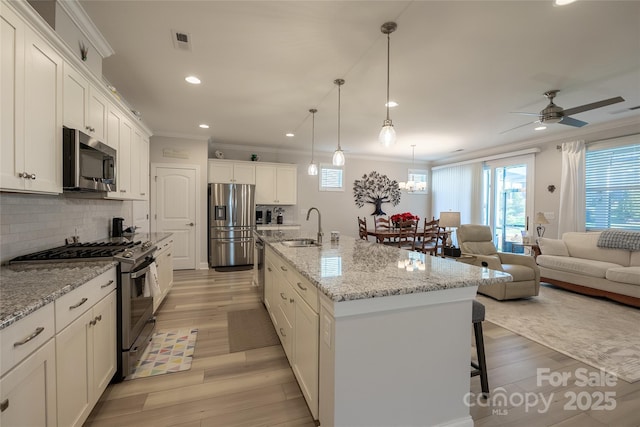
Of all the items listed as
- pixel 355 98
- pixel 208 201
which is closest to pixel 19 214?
pixel 355 98

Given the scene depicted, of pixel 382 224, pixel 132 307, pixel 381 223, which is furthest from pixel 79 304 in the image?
pixel 381 223

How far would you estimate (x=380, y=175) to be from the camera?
24.7 feet

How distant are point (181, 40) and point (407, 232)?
4845 mm

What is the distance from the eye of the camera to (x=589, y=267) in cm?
385

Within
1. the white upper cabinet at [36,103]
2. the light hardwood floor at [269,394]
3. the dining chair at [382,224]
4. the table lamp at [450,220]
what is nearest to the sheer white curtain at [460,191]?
the table lamp at [450,220]

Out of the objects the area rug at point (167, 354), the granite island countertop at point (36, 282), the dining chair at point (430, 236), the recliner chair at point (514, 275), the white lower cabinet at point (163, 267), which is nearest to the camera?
the granite island countertop at point (36, 282)

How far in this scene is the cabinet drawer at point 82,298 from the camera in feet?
4.25

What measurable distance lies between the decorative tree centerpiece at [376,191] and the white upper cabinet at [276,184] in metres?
1.85

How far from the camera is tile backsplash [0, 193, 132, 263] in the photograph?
1.76 meters

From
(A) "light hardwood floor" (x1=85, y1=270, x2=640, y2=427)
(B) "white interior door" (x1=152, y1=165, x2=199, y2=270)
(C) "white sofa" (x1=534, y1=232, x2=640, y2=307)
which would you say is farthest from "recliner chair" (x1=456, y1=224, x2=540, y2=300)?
(B) "white interior door" (x1=152, y1=165, x2=199, y2=270)

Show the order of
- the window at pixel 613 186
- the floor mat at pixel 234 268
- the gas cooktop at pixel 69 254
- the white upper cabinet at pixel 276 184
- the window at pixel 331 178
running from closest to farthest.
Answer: the gas cooktop at pixel 69 254 → the window at pixel 613 186 → the floor mat at pixel 234 268 → the white upper cabinet at pixel 276 184 → the window at pixel 331 178

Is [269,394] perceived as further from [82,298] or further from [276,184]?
[276,184]

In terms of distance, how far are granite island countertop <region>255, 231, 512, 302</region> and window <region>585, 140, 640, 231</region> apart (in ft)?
15.0

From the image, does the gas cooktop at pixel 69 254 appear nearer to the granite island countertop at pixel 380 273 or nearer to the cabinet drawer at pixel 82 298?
the cabinet drawer at pixel 82 298
